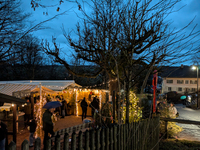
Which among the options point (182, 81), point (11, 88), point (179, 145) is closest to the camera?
point (179, 145)

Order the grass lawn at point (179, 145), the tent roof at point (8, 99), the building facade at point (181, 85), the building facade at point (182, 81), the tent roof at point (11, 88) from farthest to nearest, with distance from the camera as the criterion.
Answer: the building facade at point (181, 85)
the building facade at point (182, 81)
the tent roof at point (11, 88)
the grass lawn at point (179, 145)
the tent roof at point (8, 99)

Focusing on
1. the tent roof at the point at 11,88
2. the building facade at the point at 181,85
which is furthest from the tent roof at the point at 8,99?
the building facade at the point at 181,85

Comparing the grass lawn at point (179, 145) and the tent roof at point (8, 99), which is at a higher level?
the tent roof at point (8, 99)

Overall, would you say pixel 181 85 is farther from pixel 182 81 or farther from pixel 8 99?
pixel 8 99

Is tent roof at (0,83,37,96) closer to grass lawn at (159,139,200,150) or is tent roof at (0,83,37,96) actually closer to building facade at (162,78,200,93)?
grass lawn at (159,139,200,150)

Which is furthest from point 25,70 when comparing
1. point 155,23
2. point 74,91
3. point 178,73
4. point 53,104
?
point 178,73

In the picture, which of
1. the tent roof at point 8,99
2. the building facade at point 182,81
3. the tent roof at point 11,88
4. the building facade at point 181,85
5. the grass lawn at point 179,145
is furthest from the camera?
the building facade at point 181,85

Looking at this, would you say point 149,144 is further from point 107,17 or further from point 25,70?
point 25,70

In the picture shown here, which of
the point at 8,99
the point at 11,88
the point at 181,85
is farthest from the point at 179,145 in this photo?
the point at 181,85

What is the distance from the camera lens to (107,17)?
602 cm

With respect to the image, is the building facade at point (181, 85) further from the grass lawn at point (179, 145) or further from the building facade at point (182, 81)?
the grass lawn at point (179, 145)

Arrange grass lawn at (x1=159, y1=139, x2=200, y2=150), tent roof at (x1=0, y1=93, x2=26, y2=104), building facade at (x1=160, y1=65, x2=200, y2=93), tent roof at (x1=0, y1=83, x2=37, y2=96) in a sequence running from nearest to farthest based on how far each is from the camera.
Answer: tent roof at (x1=0, y1=93, x2=26, y2=104)
grass lawn at (x1=159, y1=139, x2=200, y2=150)
tent roof at (x1=0, y1=83, x2=37, y2=96)
building facade at (x1=160, y1=65, x2=200, y2=93)

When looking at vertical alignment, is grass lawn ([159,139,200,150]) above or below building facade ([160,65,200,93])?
below

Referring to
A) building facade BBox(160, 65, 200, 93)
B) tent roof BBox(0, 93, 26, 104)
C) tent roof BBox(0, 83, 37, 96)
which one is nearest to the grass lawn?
tent roof BBox(0, 93, 26, 104)
